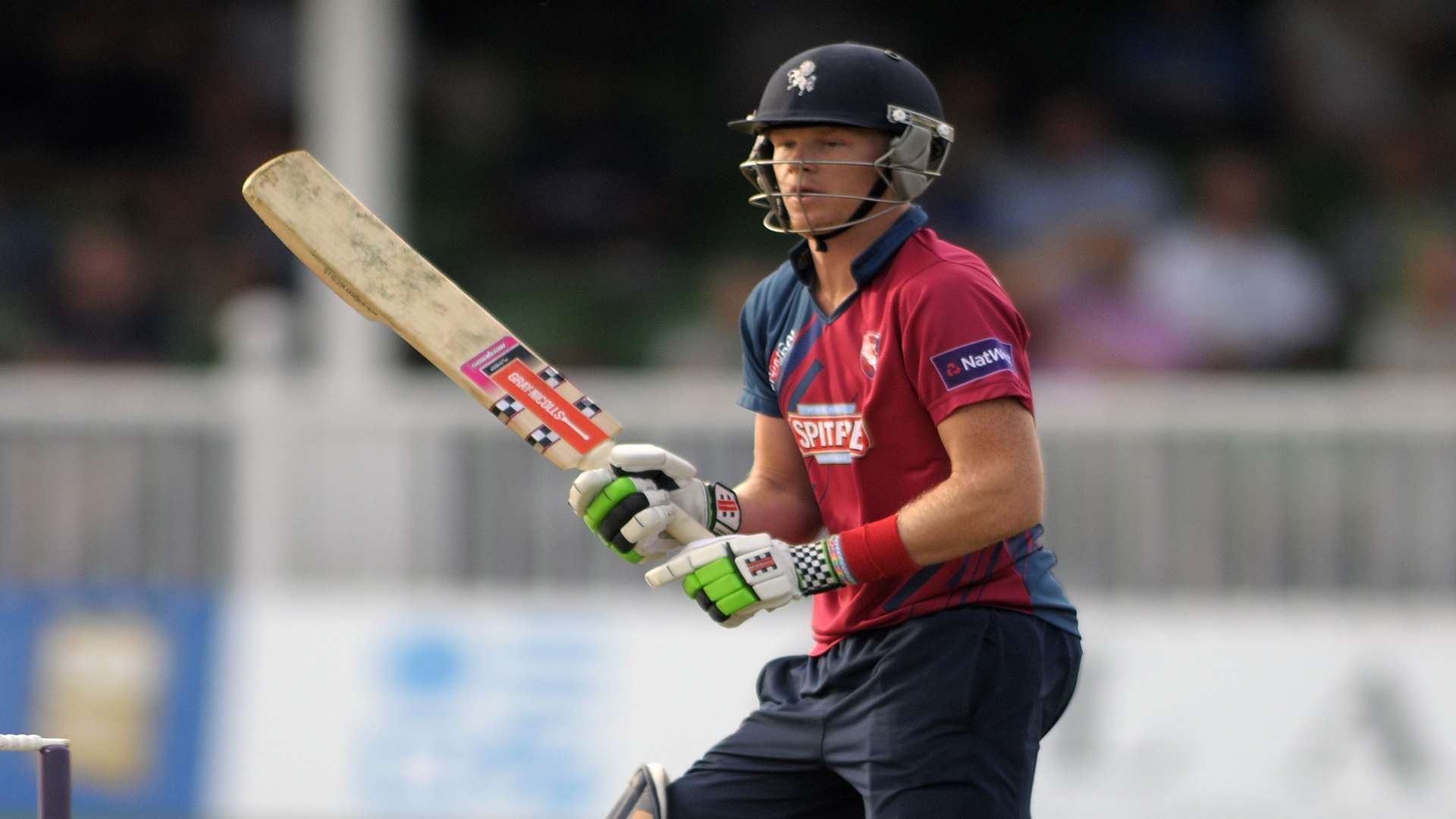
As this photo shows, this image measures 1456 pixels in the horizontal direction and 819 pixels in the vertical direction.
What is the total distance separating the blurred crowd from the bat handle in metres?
4.88

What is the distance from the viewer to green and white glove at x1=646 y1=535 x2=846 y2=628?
369 cm

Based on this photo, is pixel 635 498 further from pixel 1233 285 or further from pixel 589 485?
pixel 1233 285

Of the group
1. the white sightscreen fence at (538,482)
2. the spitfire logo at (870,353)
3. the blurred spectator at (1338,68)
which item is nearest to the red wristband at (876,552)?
the spitfire logo at (870,353)

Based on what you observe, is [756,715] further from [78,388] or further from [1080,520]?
[78,388]

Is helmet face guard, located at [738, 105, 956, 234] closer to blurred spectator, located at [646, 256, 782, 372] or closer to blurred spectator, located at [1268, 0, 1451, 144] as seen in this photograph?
blurred spectator, located at [646, 256, 782, 372]

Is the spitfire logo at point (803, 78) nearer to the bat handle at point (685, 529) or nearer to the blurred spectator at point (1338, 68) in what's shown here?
the bat handle at point (685, 529)

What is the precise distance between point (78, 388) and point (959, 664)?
17.6 feet

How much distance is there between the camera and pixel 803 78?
149 inches

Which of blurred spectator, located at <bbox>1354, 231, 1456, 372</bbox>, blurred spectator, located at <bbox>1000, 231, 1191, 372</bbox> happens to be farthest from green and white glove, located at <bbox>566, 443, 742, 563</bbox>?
blurred spectator, located at <bbox>1354, 231, 1456, 372</bbox>

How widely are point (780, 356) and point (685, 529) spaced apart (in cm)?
37

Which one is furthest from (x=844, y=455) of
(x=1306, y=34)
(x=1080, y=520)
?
(x=1306, y=34)

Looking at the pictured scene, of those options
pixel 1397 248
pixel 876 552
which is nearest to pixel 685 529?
pixel 876 552

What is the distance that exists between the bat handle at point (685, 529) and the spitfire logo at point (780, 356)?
12.3 inches

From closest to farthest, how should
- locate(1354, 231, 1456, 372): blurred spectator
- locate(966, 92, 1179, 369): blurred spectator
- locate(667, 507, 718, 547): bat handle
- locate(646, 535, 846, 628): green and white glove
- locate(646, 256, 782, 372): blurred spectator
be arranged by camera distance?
locate(646, 535, 846, 628): green and white glove → locate(667, 507, 718, 547): bat handle → locate(1354, 231, 1456, 372): blurred spectator → locate(966, 92, 1179, 369): blurred spectator → locate(646, 256, 782, 372): blurred spectator
